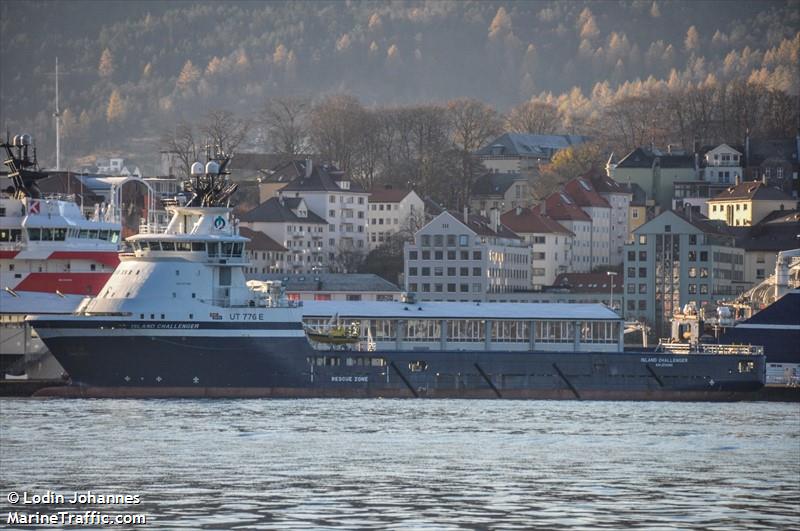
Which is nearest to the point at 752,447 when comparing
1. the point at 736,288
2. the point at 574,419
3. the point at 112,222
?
the point at 574,419

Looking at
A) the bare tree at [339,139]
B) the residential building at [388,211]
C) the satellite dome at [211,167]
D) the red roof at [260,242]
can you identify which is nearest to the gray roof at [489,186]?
the bare tree at [339,139]

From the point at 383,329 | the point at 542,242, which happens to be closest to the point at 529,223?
the point at 542,242

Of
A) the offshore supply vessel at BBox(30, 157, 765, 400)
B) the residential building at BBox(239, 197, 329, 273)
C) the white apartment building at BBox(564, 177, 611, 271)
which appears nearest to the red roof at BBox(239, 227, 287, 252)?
the residential building at BBox(239, 197, 329, 273)

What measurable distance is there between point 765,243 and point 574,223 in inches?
737

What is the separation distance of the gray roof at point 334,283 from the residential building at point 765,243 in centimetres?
2666

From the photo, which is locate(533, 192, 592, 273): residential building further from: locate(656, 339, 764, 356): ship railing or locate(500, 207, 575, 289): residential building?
locate(656, 339, 764, 356): ship railing

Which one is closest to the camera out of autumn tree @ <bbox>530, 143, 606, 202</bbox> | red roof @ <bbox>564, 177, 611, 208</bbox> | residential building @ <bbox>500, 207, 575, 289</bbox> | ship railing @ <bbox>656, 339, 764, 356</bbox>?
ship railing @ <bbox>656, 339, 764, 356</bbox>

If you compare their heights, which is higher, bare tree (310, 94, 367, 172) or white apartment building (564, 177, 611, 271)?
bare tree (310, 94, 367, 172)

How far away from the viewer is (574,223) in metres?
170

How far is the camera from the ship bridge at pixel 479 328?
3922 inches

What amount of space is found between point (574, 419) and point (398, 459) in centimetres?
1797

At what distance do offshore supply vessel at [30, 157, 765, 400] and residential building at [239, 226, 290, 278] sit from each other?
5941cm

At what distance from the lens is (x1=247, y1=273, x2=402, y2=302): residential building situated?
13362cm

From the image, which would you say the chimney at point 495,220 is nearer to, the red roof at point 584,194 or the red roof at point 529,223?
the red roof at point 529,223
